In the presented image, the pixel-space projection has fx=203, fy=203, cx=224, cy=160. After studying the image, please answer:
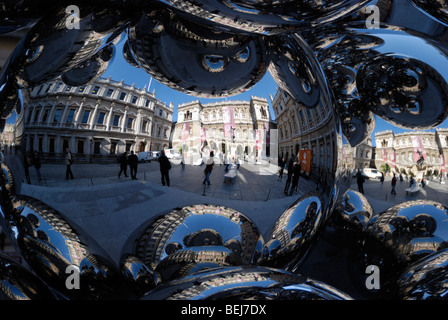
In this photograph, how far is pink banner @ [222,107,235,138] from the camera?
2.41ft

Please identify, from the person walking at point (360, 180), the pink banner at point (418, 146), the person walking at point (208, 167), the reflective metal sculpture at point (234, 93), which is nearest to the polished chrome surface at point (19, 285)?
the reflective metal sculpture at point (234, 93)

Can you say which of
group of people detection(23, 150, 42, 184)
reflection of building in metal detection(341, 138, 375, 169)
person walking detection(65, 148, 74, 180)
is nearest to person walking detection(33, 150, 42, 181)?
group of people detection(23, 150, 42, 184)

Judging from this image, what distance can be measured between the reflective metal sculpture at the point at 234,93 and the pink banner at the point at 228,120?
3.7 inches

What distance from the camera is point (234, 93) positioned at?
81cm

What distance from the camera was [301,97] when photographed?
0.82 m

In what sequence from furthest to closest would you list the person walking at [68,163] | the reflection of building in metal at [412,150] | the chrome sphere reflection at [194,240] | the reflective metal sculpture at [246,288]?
the reflection of building in metal at [412,150] → the chrome sphere reflection at [194,240] → the person walking at [68,163] → the reflective metal sculpture at [246,288]

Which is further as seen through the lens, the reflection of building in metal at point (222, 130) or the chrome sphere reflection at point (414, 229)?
the chrome sphere reflection at point (414, 229)

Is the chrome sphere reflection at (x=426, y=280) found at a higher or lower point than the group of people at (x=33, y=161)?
lower

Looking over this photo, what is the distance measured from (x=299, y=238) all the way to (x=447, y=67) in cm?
98

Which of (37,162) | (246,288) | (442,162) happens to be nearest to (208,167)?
(246,288)

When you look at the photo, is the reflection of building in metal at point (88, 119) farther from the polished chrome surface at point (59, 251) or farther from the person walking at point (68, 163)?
the polished chrome surface at point (59, 251)

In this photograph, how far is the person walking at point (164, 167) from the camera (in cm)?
71

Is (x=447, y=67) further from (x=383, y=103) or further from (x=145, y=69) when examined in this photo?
(x=145, y=69)
